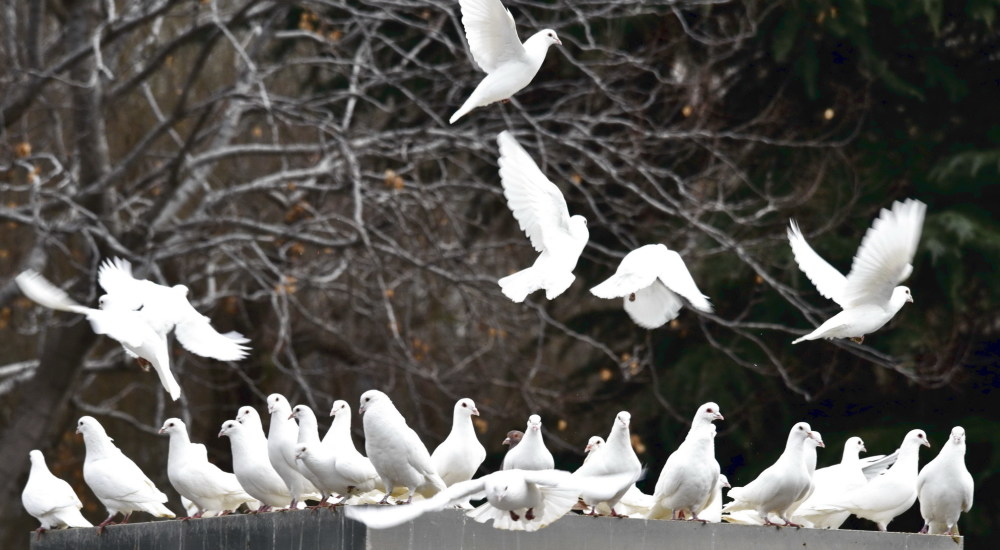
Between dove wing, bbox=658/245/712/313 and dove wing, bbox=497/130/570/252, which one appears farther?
dove wing, bbox=497/130/570/252

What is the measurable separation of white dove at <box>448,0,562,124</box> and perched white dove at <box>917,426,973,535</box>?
120 inches

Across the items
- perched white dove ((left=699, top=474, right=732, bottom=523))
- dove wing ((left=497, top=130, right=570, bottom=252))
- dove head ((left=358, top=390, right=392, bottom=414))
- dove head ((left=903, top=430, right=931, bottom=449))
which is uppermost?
dove wing ((left=497, top=130, right=570, bottom=252))

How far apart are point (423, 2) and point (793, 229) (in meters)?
4.49

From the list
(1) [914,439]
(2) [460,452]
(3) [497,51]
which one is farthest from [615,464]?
(3) [497,51]

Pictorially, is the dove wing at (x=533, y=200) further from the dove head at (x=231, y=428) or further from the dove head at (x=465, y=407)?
the dove head at (x=231, y=428)

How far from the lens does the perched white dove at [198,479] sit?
862 cm

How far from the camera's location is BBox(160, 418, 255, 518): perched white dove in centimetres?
862

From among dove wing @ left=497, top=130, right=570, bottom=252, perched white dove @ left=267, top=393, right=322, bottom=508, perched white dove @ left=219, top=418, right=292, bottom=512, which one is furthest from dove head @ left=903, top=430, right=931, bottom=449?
perched white dove @ left=219, top=418, right=292, bottom=512

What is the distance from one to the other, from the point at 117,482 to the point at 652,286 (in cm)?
314

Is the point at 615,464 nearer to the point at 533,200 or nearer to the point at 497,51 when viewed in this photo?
the point at 533,200

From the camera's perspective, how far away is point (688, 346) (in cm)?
1625

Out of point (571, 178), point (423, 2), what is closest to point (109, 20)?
point (423, 2)

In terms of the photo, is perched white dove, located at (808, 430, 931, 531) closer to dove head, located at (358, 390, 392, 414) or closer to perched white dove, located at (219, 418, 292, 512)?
dove head, located at (358, 390, 392, 414)

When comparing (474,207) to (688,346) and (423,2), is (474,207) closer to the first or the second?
(688,346)
